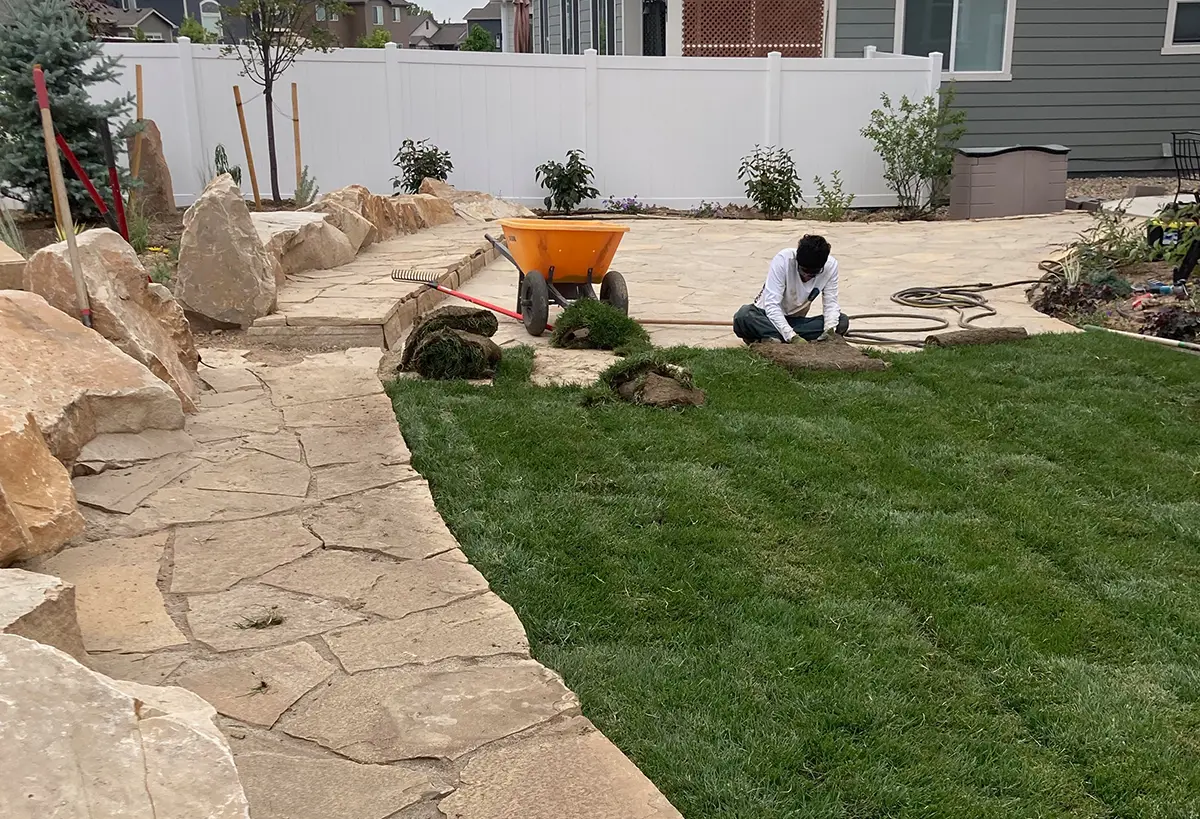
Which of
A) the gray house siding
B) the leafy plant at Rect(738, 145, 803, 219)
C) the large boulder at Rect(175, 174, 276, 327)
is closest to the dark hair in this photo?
the large boulder at Rect(175, 174, 276, 327)

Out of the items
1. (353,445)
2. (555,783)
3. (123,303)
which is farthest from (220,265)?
(555,783)

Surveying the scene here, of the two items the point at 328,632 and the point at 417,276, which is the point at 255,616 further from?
the point at 417,276

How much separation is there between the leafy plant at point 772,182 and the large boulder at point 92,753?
12356 millimetres

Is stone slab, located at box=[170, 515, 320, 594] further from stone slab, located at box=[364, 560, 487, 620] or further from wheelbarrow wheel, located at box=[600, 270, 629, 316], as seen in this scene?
wheelbarrow wheel, located at box=[600, 270, 629, 316]

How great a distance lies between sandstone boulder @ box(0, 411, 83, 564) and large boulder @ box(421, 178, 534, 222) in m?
9.33

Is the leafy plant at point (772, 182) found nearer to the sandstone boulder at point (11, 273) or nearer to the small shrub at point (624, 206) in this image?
the small shrub at point (624, 206)

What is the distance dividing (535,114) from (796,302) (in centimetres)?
796

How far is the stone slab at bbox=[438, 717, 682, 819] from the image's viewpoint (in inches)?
80.6

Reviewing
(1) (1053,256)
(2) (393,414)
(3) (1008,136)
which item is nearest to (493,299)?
(2) (393,414)

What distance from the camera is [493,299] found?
7.98m

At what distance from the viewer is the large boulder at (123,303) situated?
4.31 m

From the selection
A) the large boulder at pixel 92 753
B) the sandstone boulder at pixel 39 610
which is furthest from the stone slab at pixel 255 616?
the large boulder at pixel 92 753

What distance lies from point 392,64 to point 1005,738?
1211cm

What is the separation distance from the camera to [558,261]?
640 centimetres
